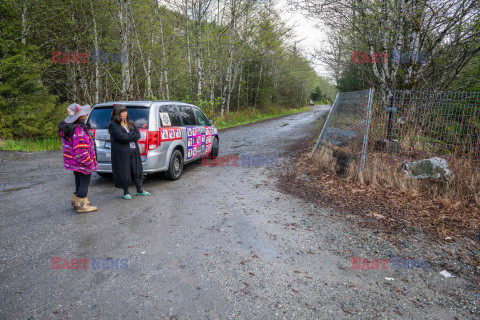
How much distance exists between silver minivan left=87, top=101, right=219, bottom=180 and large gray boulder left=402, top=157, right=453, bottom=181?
17.1 feet

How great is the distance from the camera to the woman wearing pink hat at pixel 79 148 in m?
4.13

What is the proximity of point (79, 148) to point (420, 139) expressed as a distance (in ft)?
21.5

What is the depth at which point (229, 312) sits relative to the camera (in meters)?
2.32

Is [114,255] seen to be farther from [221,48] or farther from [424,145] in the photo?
[221,48]

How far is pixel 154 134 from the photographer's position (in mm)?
5691

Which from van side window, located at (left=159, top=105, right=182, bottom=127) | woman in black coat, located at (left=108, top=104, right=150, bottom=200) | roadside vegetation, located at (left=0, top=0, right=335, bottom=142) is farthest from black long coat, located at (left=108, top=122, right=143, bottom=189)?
roadside vegetation, located at (left=0, top=0, right=335, bottom=142)

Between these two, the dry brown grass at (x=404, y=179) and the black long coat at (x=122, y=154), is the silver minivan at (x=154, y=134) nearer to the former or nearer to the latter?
the black long coat at (x=122, y=154)

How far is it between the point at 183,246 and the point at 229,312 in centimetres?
130

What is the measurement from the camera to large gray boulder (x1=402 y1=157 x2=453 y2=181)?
17.4ft

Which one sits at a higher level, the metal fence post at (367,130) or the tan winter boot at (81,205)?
the metal fence post at (367,130)

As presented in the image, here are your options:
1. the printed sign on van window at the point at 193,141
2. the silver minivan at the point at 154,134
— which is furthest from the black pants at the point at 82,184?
the printed sign on van window at the point at 193,141

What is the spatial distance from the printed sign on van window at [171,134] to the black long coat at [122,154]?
1.01m

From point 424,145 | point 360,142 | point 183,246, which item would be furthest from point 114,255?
point 424,145

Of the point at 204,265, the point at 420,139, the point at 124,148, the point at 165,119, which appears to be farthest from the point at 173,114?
the point at 420,139
